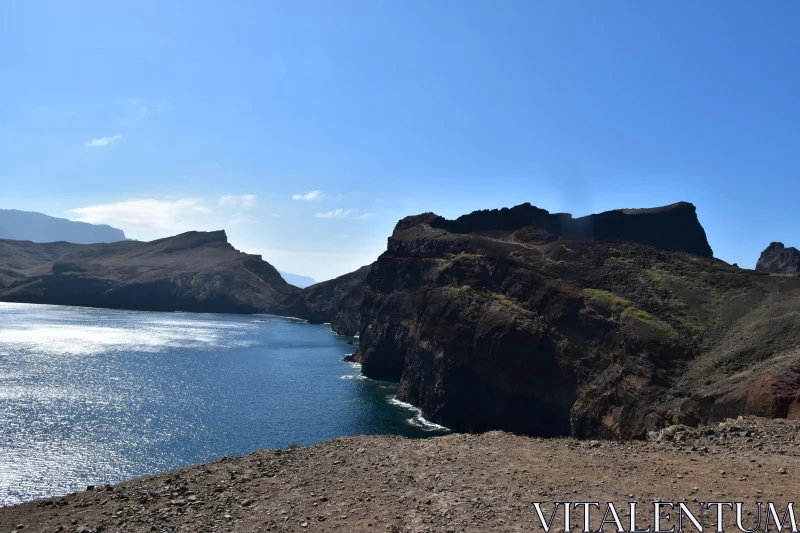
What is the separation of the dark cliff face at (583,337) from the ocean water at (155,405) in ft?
29.3

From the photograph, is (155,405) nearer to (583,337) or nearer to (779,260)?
(583,337)

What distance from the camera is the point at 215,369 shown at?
321 ft

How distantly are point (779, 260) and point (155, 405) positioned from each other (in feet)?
461

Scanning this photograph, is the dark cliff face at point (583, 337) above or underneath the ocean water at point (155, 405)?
above

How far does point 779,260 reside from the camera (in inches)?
5002

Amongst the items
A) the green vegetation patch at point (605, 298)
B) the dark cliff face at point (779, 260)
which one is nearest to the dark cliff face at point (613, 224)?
the dark cliff face at point (779, 260)

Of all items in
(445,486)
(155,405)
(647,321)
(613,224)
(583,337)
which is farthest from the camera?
(613,224)

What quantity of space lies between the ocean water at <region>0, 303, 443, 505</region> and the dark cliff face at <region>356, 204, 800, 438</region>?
894cm

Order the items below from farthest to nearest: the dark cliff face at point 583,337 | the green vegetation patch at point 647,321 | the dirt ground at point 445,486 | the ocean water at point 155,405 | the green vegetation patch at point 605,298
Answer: the green vegetation patch at point 605,298 → the green vegetation patch at point 647,321 → the ocean water at point 155,405 → the dark cliff face at point 583,337 → the dirt ground at point 445,486

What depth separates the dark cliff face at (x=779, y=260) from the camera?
11988 cm

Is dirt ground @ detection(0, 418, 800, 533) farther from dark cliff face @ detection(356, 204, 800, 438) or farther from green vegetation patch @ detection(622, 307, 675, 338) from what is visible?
green vegetation patch @ detection(622, 307, 675, 338)

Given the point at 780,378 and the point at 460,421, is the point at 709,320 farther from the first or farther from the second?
the point at 460,421

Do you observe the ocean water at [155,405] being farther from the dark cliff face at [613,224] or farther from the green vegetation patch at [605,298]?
the dark cliff face at [613,224]

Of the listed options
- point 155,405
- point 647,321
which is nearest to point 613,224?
point 647,321
